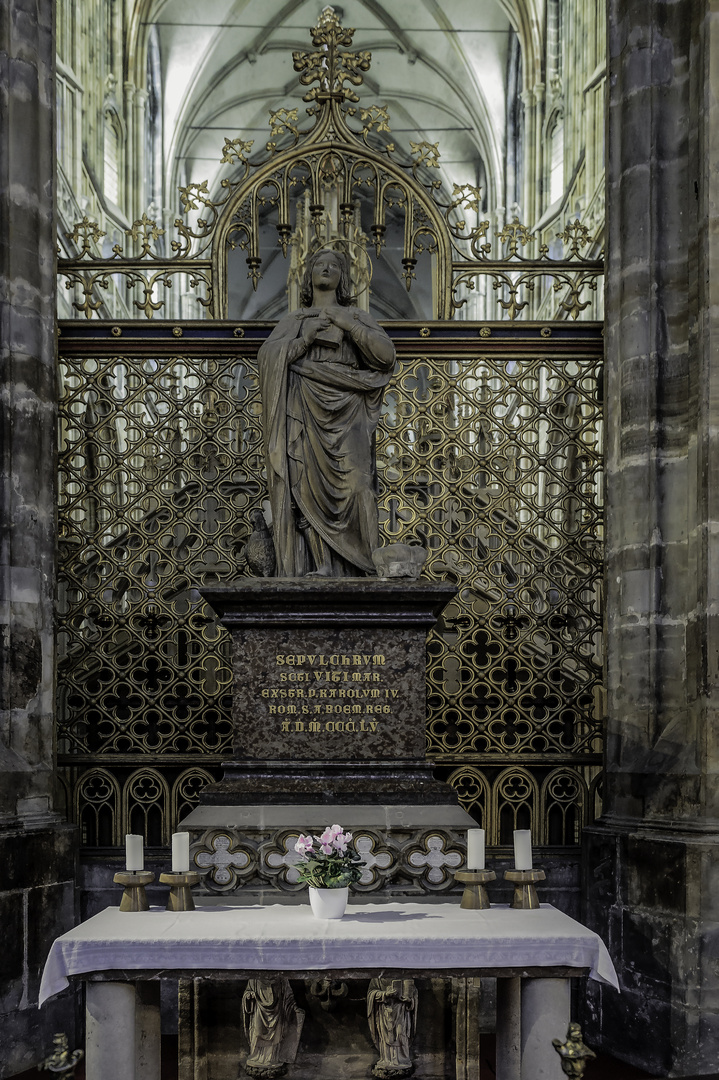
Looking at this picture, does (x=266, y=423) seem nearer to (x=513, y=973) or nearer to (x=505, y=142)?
(x=513, y=973)

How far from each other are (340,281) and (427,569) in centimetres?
247

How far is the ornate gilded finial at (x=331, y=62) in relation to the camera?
8.80 m

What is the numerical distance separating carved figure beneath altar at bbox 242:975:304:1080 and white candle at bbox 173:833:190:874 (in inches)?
25.5

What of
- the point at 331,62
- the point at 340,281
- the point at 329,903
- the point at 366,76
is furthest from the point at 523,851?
the point at 366,76

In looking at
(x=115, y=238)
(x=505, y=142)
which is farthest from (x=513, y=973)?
(x=505, y=142)

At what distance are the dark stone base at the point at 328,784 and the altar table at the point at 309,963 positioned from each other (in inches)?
51.8

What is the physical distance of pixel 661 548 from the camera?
8125 millimetres

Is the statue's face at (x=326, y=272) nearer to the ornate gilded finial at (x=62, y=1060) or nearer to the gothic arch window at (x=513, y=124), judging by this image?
the ornate gilded finial at (x=62, y=1060)

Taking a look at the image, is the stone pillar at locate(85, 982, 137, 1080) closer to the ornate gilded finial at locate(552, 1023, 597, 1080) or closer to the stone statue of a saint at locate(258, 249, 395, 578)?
the ornate gilded finial at locate(552, 1023, 597, 1080)

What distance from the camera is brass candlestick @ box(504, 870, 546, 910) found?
585 cm

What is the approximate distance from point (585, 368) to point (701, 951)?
4268 mm

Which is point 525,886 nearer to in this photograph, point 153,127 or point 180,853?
point 180,853

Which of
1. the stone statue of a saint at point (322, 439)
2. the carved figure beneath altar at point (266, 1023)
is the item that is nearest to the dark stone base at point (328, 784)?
the stone statue of a saint at point (322, 439)

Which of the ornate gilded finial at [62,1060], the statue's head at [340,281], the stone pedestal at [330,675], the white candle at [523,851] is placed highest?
the statue's head at [340,281]
